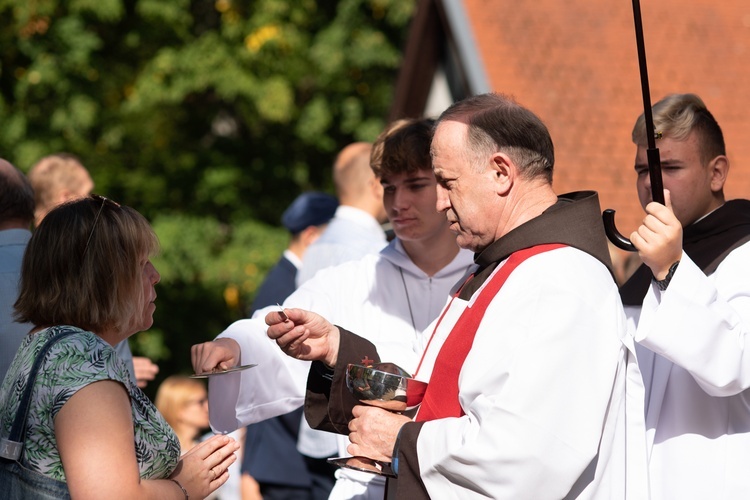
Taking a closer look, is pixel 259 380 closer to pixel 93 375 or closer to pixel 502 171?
pixel 93 375

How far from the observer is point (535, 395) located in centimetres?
275

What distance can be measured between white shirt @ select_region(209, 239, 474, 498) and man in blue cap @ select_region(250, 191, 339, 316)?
218cm

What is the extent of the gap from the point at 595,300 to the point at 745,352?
59cm

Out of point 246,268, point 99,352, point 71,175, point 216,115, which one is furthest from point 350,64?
point 99,352

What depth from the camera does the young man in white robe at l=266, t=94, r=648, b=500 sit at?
9.02 feet

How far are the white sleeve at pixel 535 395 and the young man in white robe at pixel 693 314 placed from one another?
0.87 feet

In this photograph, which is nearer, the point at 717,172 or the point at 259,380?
the point at 717,172

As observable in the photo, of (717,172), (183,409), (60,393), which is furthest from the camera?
(183,409)

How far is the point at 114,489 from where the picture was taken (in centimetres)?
267

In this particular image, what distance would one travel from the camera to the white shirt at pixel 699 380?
3096 millimetres

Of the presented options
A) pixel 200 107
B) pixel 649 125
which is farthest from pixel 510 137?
pixel 200 107

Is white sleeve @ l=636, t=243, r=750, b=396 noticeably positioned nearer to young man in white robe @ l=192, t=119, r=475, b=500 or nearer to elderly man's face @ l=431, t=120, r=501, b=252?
elderly man's face @ l=431, t=120, r=501, b=252

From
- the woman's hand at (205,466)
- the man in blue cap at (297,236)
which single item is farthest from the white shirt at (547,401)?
the man in blue cap at (297,236)

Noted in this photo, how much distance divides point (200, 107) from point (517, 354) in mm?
14394
